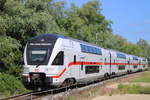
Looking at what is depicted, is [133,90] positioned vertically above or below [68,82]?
below

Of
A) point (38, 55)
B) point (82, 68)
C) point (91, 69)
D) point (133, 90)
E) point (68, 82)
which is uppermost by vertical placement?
point (38, 55)

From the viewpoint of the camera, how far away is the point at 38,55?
1866 cm

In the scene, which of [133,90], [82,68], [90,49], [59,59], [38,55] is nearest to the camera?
[38,55]

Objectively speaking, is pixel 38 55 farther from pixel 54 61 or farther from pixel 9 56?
pixel 9 56

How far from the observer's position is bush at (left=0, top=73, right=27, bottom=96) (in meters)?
19.9

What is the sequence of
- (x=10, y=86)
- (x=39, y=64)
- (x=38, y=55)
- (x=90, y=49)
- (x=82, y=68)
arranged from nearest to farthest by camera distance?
1. (x=39, y=64)
2. (x=38, y=55)
3. (x=10, y=86)
4. (x=82, y=68)
5. (x=90, y=49)

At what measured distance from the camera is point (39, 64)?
18359 mm

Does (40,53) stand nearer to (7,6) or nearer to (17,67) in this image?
(17,67)

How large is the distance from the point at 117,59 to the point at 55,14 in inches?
576

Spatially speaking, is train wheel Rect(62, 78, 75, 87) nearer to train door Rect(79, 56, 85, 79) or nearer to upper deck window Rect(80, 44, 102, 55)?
train door Rect(79, 56, 85, 79)

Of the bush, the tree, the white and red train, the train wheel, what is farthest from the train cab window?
the tree

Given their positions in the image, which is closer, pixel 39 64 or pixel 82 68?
pixel 39 64

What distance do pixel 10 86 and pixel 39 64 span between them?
370 cm

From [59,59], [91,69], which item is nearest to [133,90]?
[91,69]
